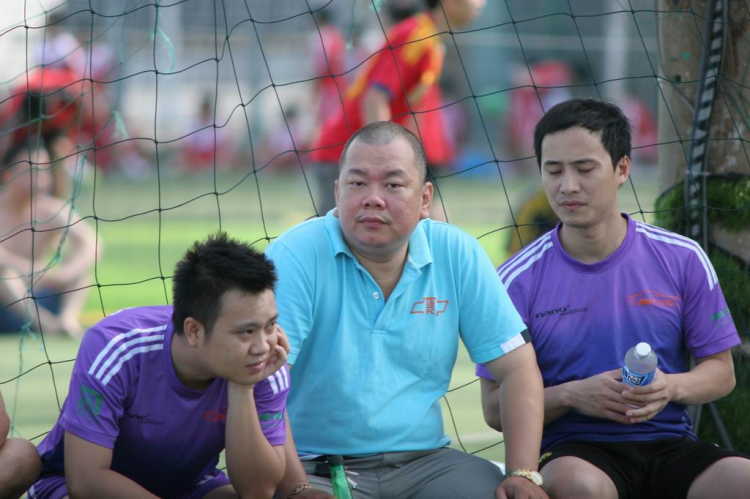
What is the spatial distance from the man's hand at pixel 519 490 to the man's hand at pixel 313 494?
475 millimetres

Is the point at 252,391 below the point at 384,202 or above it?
below

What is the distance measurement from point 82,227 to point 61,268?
0.47m

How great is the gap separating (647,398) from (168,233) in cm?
1050

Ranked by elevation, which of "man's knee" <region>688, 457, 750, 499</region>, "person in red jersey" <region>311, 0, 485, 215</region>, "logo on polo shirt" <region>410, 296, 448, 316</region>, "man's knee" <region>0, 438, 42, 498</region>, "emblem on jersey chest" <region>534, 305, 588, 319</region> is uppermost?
"person in red jersey" <region>311, 0, 485, 215</region>

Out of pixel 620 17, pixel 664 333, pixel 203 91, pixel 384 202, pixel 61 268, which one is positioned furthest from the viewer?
pixel 203 91

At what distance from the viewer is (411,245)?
316 centimetres

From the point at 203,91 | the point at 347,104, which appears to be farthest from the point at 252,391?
the point at 203,91

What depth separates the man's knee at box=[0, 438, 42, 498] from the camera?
2.77 metres

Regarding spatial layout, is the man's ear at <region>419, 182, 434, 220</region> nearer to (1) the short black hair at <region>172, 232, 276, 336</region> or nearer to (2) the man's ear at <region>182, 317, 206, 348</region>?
(1) the short black hair at <region>172, 232, 276, 336</region>

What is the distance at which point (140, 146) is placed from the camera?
20.0m

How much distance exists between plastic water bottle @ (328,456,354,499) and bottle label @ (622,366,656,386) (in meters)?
0.87

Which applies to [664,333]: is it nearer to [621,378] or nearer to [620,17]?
[621,378]

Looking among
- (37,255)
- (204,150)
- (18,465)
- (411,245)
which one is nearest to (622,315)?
(411,245)

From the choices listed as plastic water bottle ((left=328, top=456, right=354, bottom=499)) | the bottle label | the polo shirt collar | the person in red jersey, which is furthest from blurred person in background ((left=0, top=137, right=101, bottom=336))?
the bottle label
